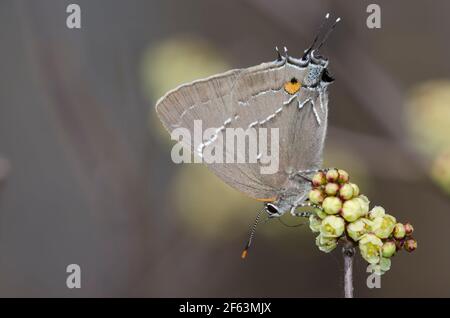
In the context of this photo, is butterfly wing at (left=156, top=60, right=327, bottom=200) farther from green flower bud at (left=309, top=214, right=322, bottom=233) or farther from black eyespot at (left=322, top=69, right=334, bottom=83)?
green flower bud at (left=309, top=214, right=322, bottom=233)

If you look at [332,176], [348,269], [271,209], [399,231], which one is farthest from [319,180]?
[271,209]

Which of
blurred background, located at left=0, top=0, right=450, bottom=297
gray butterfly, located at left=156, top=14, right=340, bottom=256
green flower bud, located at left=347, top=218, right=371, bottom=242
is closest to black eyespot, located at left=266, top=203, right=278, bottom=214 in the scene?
gray butterfly, located at left=156, top=14, right=340, bottom=256

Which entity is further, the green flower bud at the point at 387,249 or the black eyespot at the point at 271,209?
the black eyespot at the point at 271,209

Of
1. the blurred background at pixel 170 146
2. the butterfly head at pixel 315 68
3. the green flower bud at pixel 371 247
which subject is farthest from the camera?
the blurred background at pixel 170 146

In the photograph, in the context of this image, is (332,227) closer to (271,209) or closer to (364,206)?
(364,206)

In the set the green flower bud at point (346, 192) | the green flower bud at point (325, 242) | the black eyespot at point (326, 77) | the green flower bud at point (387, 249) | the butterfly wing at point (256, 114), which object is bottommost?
the green flower bud at point (387, 249)

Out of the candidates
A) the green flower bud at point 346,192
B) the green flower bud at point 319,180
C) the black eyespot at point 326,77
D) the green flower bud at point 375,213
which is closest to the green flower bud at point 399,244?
the green flower bud at point 375,213

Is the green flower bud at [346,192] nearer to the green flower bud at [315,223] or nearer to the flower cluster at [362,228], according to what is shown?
the flower cluster at [362,228]

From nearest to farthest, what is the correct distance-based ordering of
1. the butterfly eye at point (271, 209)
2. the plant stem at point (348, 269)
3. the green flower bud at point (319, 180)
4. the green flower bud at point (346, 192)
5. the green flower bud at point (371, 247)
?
the plant stem at point (348, 269) → the green flower bud at point (371, 247) → the green flower bud at point (346, 192) → the green flower bud at point (319, 180) → the butterfly eye at point (271, 209)
